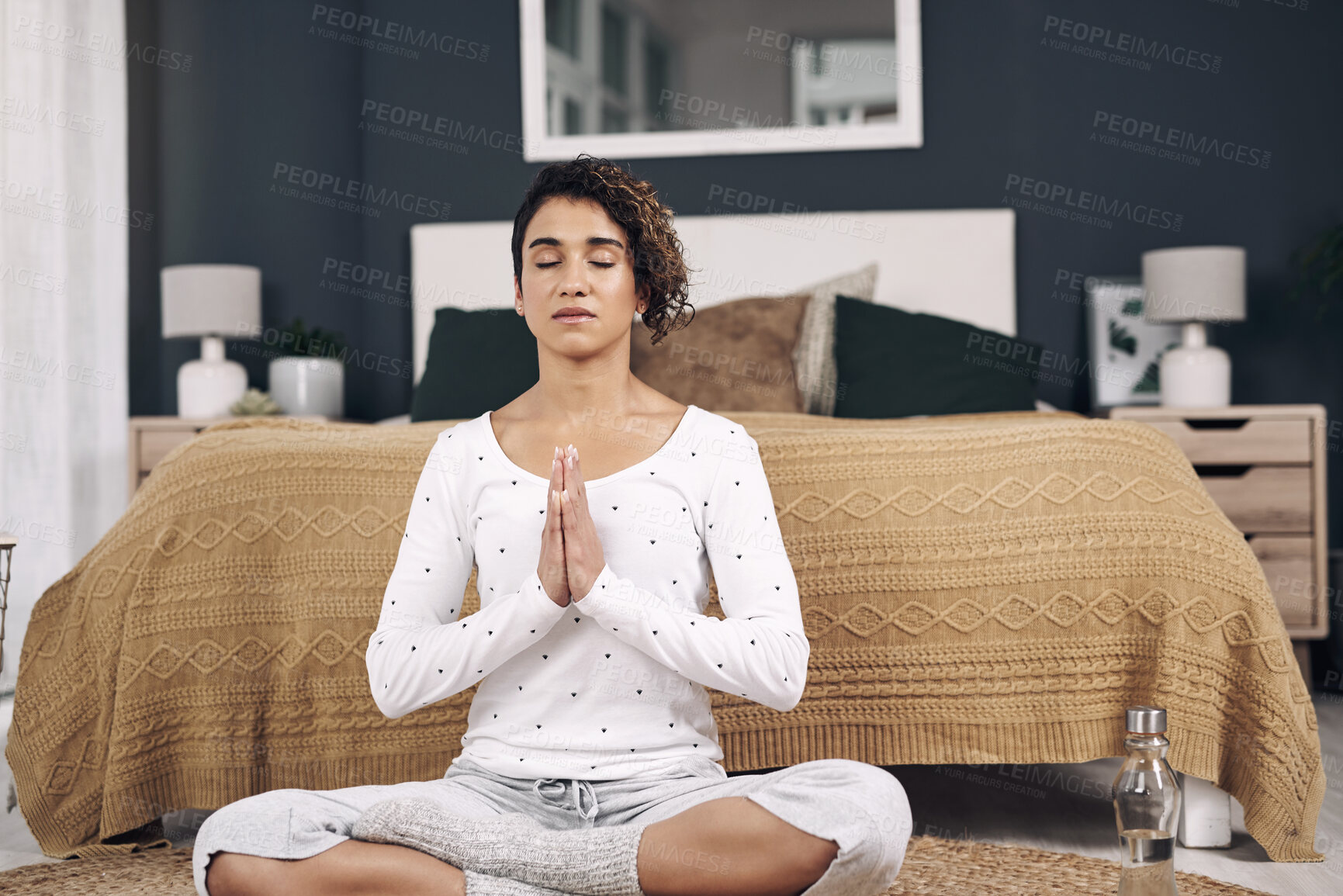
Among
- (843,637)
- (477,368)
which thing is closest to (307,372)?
(477,368)

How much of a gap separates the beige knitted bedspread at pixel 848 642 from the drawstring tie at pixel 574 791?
0.57 metres

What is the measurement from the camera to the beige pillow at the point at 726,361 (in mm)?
2758

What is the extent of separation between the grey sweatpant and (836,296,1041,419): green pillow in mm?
1889

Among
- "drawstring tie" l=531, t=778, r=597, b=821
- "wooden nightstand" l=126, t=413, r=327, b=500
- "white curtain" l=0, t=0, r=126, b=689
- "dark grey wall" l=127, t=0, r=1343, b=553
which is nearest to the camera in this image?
"drawstring tie" l=531, t=778, r=597, b=821

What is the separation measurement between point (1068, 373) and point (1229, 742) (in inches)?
86.4

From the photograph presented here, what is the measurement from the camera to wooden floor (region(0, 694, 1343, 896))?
1.59 m

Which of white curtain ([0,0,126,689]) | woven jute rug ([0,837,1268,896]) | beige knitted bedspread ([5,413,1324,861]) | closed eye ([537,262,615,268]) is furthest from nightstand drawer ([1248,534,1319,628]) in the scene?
white curtain ([0,0,126,689])

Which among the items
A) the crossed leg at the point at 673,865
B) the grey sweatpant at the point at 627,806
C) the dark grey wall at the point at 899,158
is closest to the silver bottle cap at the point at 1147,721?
the grey sweatpant at the point at 627,806

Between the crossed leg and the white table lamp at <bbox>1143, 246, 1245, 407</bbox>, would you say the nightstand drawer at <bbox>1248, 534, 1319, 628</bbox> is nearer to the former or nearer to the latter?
the white table lamp at <bbox>1143, 246, 1245, 407</bbox>

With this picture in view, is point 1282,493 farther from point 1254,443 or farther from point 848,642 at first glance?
point 848,642

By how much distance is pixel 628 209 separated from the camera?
1190 mm

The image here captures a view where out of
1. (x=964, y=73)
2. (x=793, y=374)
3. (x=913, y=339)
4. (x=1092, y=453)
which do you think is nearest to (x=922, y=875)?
(x=1092, y=453)

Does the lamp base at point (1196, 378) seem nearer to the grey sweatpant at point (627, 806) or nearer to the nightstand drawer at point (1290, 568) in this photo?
the nightstand drawer at point (1290, 568)

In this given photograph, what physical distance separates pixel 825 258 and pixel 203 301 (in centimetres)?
196
